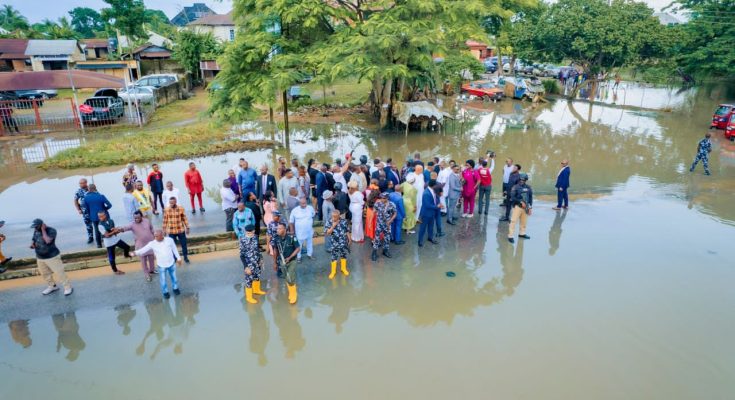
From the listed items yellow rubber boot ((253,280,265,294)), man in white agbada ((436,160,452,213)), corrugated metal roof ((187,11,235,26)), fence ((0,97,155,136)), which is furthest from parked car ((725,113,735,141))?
corrugated metal roof ((187,11,235,26))

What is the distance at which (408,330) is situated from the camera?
6.81 meters

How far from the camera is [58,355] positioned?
6.24 meters

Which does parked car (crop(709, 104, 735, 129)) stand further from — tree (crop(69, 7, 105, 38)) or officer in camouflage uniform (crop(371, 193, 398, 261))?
tree (crop(69, 7, 105, 38))

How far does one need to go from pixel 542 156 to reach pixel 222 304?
14.6 metres

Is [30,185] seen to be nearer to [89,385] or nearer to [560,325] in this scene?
[89,385]

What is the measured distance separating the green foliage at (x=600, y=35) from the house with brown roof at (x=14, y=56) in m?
41.9

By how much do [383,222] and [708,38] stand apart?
100 ft

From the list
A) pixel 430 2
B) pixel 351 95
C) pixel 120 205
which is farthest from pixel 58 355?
pixel 351 95

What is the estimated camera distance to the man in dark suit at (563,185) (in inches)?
447

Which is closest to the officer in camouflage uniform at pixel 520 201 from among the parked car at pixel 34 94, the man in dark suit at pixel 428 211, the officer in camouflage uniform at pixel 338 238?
the man in dark suit at pixel 428 211

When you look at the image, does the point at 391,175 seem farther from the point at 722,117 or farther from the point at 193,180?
the point at 722,117

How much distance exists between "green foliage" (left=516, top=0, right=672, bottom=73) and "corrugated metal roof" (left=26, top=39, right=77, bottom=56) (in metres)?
38.1

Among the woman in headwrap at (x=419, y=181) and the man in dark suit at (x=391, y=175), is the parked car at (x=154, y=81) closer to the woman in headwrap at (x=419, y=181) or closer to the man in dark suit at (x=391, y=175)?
the man in dark suit at (x=391, y=175)

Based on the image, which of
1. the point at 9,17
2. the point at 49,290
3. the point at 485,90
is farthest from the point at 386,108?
the point at 9,17
